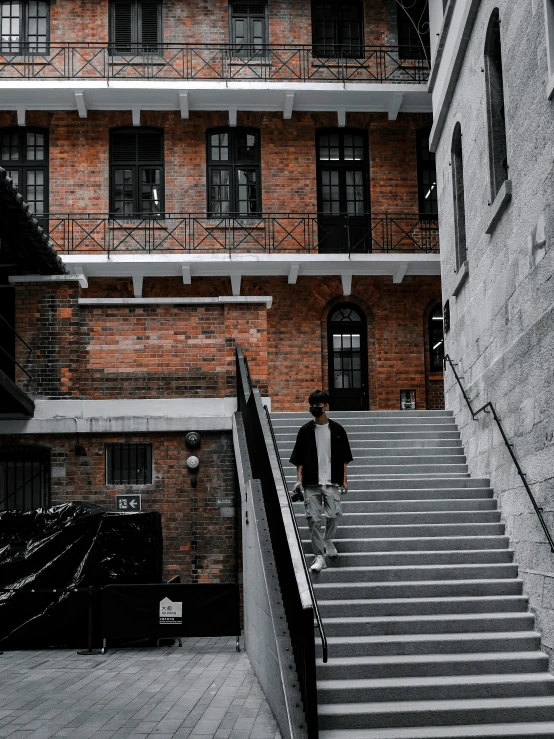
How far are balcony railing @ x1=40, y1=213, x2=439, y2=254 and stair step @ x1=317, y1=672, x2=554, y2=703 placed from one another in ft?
43.3

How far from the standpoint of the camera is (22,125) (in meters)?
20.3

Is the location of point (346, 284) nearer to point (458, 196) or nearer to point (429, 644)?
point (458, 196)

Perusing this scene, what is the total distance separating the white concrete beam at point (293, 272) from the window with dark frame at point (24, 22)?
703 centimetres

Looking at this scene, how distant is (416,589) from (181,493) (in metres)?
6.68

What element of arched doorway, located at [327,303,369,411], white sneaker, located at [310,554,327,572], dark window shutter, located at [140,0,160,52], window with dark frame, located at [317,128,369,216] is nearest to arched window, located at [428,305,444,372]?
arched doorway, located at [327,303,369,411]

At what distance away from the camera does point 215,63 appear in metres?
20.5

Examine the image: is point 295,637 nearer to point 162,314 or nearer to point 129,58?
point 162,314

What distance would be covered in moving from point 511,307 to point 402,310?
10772mm

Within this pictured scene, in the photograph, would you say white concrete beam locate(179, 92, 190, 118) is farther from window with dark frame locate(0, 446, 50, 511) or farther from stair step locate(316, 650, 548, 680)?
stair step locate(316, 650, 548, 680)

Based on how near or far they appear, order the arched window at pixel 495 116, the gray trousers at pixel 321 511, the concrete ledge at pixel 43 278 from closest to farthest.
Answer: the gray trousers at pixel 321 511
the arched window at pixel 495 116
the concrete ledge at pixel 43 278

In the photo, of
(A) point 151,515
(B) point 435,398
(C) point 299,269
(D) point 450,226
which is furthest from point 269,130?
(A) point 151,515

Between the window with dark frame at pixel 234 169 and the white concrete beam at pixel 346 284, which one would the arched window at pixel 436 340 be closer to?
the white concrete beam at pixel 346 284

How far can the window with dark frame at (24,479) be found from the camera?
51.2 feet

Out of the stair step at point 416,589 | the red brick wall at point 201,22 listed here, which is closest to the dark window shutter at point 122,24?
the red brick wall at point 201,22
